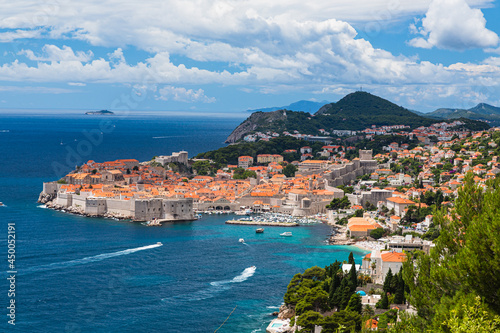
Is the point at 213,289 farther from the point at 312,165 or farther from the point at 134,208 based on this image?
the point at 312,165

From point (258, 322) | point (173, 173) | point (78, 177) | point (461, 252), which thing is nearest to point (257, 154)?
point (173, 173)

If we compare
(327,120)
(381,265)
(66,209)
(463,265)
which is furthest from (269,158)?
(463,265)

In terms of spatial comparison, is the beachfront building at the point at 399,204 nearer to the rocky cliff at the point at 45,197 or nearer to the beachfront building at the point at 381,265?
the beachfront building at the point at 381,265

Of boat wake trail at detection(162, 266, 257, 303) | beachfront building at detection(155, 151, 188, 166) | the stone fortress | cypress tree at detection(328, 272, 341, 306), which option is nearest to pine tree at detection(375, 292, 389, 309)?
cypress tree at detection(328, 272, 341, 306)

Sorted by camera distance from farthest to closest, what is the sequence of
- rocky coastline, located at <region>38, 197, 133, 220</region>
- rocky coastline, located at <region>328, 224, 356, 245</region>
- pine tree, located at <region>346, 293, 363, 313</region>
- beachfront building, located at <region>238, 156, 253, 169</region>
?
1. beachfront building, located at <region>238, 156, 253, 169</region>
2. rocky coastline, located at <region>38, 197, 133, 220</region>
3. rocky coastline, located at <region>328, 224, 356, 245</region>
4. pine tree, located at <region>346, 293, 363, 313</region>

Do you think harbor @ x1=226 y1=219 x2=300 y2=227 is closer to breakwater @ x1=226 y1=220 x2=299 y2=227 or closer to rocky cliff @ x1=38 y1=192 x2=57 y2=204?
breakwater @ x1=226 y1=220 x2=299 y2=227

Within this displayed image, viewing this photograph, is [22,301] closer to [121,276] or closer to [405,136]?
[121,276]

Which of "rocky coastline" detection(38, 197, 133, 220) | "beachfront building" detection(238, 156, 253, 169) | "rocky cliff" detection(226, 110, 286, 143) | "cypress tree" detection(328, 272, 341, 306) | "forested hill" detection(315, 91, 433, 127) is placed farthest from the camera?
"forested hill" detection(315, 91, 433, 127)

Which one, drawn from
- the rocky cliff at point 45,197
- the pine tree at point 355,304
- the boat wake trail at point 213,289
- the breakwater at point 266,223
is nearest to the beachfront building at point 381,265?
the pine tree at point 355,304
